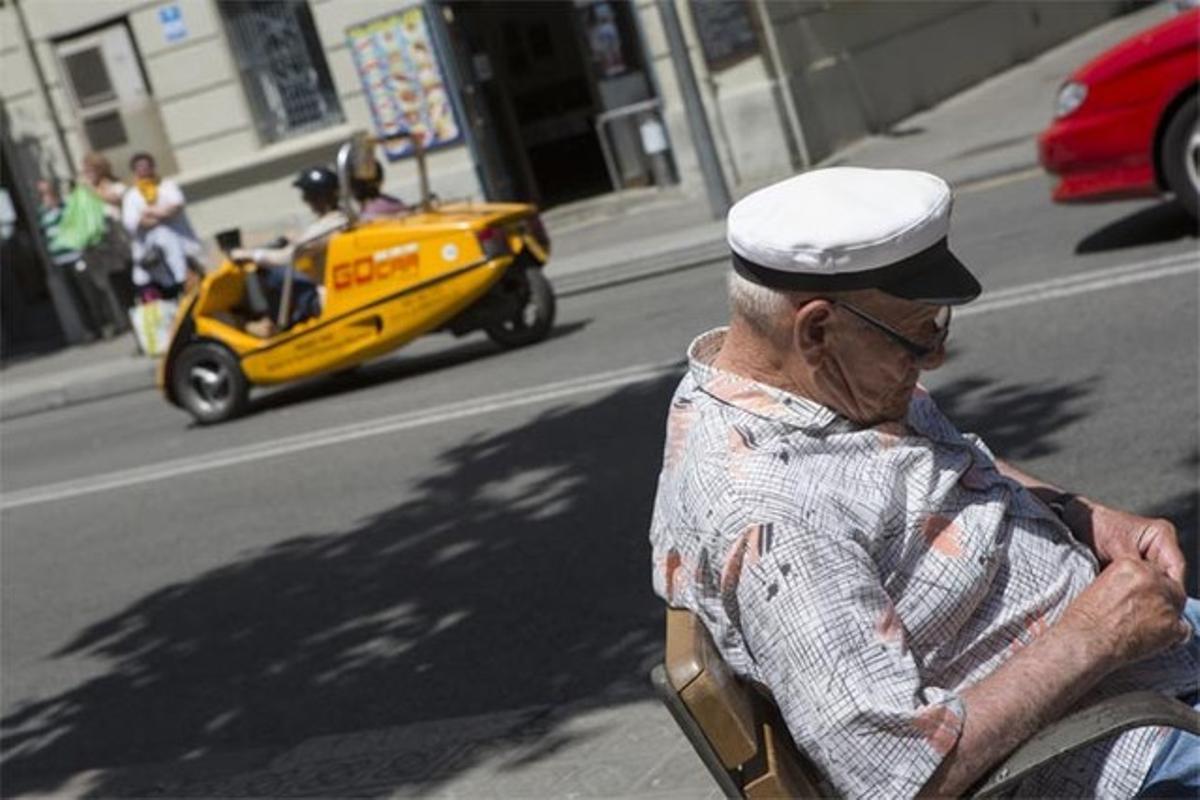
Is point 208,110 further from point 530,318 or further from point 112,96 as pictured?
point 530,318

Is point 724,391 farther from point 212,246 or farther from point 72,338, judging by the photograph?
point 72,338

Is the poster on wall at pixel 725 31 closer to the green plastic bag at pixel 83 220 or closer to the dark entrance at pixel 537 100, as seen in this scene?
the dark entrance at pixel 537 100

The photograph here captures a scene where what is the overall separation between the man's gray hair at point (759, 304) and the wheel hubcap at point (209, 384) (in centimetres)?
1061

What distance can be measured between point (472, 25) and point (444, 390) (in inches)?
397

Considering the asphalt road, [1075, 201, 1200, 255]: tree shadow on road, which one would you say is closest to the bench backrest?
the asphalt road

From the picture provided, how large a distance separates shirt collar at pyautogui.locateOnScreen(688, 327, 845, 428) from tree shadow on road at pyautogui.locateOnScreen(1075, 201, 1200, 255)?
7799 mm

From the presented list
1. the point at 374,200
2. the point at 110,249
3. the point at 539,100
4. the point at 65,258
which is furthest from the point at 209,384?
the point at 539,100

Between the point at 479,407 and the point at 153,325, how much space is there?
7.58 m

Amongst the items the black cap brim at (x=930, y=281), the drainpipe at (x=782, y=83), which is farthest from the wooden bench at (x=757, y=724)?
the drainpipe at (x=782, y=83)

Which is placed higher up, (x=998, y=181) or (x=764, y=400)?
(x=764, y=400)

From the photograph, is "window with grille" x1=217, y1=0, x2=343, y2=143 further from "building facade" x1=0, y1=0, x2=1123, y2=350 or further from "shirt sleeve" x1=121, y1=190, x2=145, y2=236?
"shirt sleeve" x1=121, y1=190, x2=145, y2=236

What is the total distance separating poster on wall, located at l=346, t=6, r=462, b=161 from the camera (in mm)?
20500

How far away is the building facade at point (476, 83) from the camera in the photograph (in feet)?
63.9

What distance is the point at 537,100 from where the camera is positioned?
22062 millimetres
